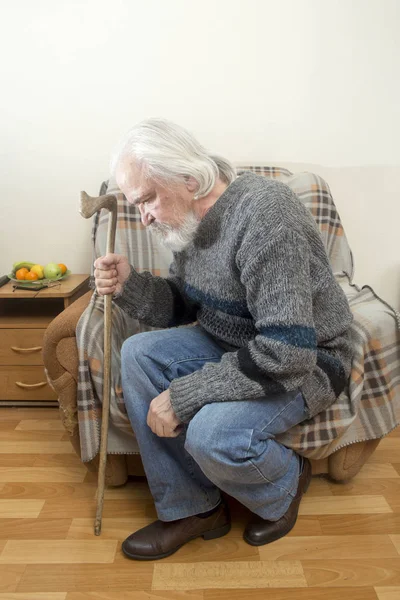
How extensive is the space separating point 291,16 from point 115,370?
5.12 feet

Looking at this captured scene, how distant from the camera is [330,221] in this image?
1.90m

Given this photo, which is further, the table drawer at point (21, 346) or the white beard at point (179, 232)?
the table drawer at point (21, 346)

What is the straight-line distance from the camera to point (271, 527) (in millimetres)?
1382

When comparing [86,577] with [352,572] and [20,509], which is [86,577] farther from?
[352,572]

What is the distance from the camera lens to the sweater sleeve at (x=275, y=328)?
1105 millimetres

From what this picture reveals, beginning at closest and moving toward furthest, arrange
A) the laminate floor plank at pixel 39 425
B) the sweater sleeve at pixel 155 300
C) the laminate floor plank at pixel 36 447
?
the sweater sleeve at pixel 155 300, the laminate floor plank at pixel 36 447, the laminate floor plank at pixel 39 425

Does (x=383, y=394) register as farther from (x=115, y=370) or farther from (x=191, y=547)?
(x=115, y=370)

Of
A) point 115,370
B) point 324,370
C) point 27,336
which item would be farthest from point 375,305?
point 27,336

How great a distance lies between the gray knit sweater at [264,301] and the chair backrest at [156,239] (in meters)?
0.50

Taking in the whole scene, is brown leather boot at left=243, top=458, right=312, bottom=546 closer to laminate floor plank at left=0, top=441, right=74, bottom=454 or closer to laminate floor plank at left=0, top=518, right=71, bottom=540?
laminate floor plank at left=0, top=518, right=71, bottom=540

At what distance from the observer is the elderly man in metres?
1.14

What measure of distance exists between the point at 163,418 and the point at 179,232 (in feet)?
1.59

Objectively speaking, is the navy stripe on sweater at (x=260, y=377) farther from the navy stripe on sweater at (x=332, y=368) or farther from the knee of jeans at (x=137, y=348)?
the knee of jeans at (x=137, y=348)

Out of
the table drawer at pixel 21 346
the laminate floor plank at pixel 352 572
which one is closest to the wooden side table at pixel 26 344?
the table drawer at pixel 21 346
